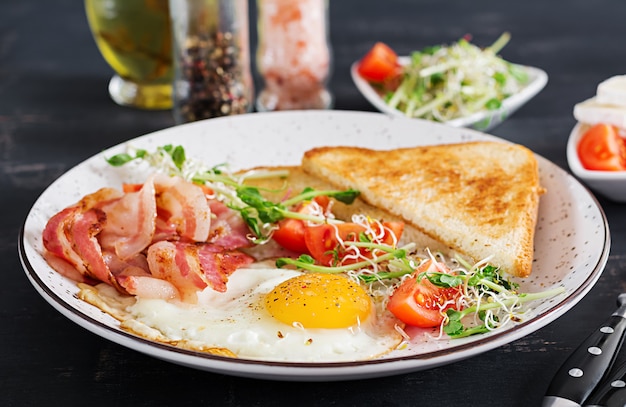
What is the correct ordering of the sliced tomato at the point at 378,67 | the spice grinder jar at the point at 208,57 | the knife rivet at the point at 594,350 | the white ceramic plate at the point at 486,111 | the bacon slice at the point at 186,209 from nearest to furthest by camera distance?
1. the knife rivet at the point at 594,350
2. the bacon slice at the point at 186,209
3. the spice grinder jar at the point at 208,57
4. the white ceramic plate at the point at 486,111
5. the sliced tomato at the point at 378,67

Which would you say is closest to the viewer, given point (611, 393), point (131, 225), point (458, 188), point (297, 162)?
→ point (611, 393)

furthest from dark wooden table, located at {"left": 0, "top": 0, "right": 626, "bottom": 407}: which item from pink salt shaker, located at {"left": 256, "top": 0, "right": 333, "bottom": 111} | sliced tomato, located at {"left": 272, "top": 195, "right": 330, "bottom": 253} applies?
sliced tomato, located at {"left": 272, "top": 195, "right": 330, "bottom": 253}

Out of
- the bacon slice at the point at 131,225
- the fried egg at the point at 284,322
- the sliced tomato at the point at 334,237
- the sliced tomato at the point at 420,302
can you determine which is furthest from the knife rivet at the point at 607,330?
the bacon slice at the point at 131,225

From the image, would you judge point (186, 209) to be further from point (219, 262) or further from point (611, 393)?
point (611, 393)

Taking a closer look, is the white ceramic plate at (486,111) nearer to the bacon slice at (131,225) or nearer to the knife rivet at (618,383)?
the bacon slice at (131,225)

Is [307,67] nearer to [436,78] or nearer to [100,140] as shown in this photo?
[436,78]

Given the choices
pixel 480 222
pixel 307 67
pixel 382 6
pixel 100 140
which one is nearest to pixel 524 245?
pixel 480 222

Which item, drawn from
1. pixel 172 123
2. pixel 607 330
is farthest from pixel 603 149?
pixel 172 123
